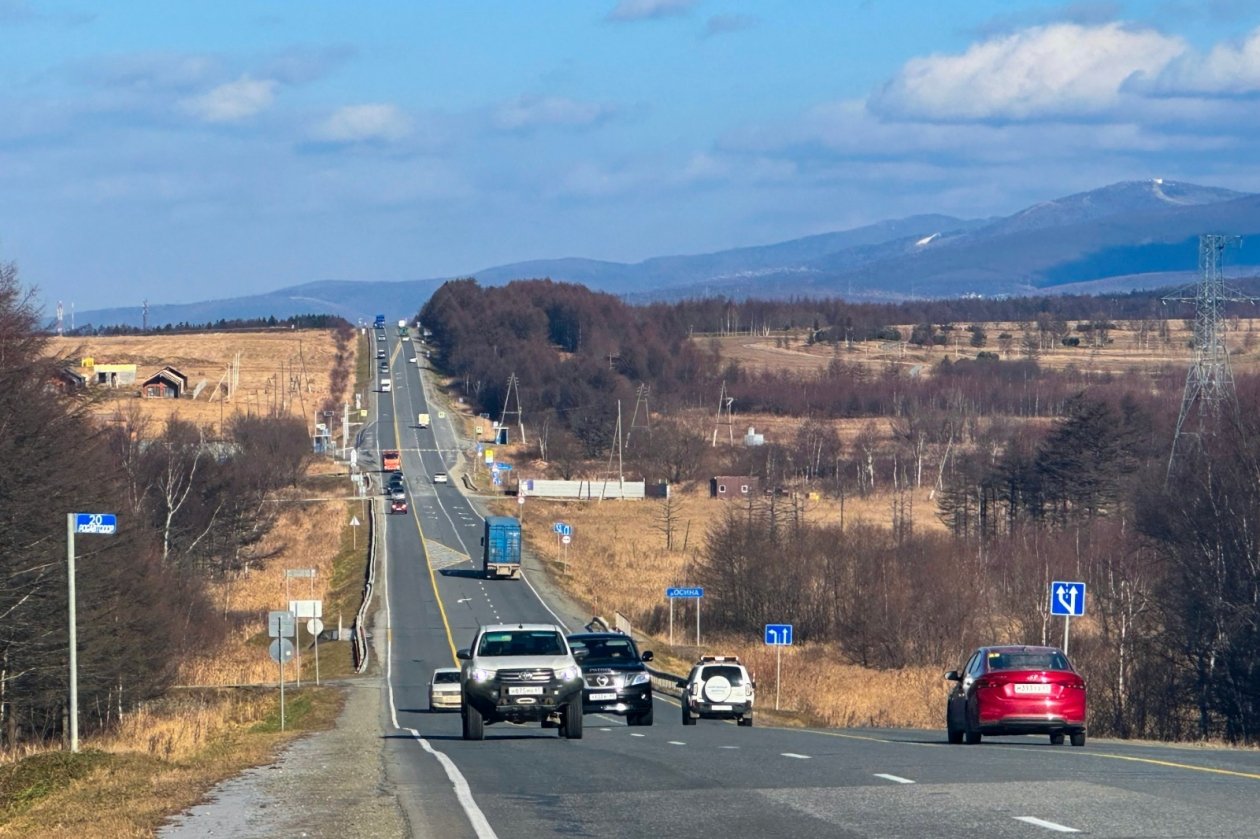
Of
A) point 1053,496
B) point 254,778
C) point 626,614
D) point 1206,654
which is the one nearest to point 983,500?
point 1053,496

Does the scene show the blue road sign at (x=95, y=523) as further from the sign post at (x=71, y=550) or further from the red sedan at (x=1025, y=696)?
the red sedan at (x=1025, y=696)

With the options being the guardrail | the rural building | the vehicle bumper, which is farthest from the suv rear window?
the rural building

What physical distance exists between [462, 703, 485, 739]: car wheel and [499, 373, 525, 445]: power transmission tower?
13401 centimetres

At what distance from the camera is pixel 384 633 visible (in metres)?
67.2

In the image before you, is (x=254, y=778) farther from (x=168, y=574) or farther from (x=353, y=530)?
(x=353, y=530)

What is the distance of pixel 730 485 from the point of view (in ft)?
427

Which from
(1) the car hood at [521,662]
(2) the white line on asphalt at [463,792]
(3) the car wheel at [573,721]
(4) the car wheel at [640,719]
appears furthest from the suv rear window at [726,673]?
(1) the car hood at [521,662]

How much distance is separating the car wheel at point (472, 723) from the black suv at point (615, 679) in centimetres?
691

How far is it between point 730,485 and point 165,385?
63300 mm

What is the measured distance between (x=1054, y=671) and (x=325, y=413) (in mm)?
141679

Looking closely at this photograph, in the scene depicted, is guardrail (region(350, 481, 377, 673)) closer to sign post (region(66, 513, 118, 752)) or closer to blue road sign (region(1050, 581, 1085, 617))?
blue road sign (region(1050, 581, 1085, 617))

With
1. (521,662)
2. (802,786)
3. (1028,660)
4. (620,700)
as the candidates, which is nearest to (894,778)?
(802,786)

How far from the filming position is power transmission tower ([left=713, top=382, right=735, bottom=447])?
161950 mm

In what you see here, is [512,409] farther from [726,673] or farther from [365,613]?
[726,673]
